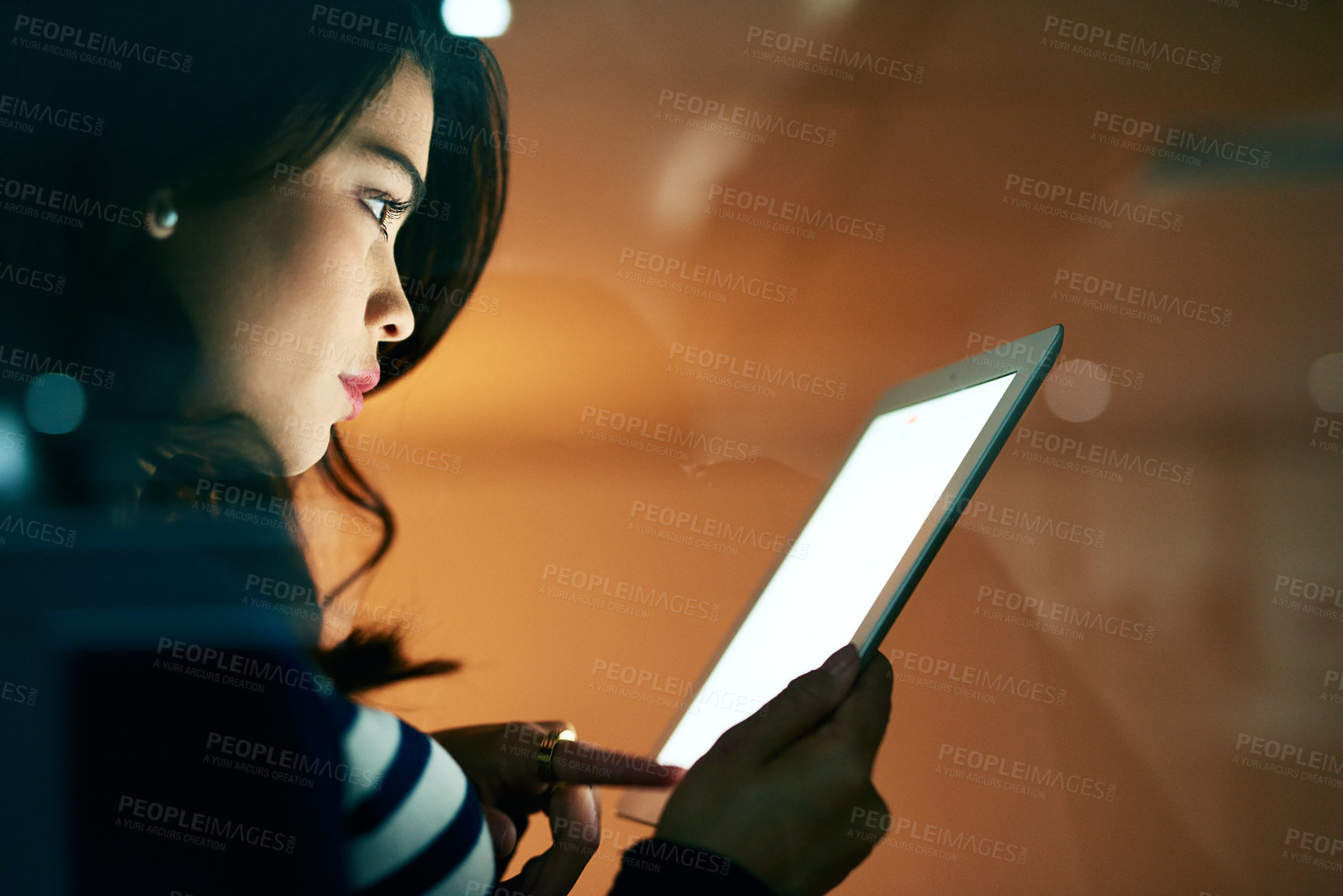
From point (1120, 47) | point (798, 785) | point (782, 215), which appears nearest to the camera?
point (798, 785)

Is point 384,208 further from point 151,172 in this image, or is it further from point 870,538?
point 870,538

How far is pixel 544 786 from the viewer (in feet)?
2.90

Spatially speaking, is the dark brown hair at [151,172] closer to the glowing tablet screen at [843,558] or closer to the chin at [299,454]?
the chin at [299,454]

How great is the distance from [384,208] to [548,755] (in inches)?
27.6

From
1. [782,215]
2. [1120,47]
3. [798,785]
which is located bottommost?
[798,785]

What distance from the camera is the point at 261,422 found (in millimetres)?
803

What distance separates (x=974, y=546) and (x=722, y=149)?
3.53 feet

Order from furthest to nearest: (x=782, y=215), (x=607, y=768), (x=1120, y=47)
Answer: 1. (x=782, y=215)
2. (x=1120, y=47)
3. (x=607, y=768)

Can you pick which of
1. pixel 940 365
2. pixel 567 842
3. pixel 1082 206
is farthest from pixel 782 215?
pixel 567 842

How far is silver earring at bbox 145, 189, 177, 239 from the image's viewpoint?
72 cm

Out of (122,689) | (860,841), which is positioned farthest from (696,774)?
(122,689)

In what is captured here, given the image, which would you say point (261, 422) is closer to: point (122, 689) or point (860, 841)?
point (122, 689)

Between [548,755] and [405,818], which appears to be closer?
[405,818]

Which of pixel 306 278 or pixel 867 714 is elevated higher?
pixel 306 278
